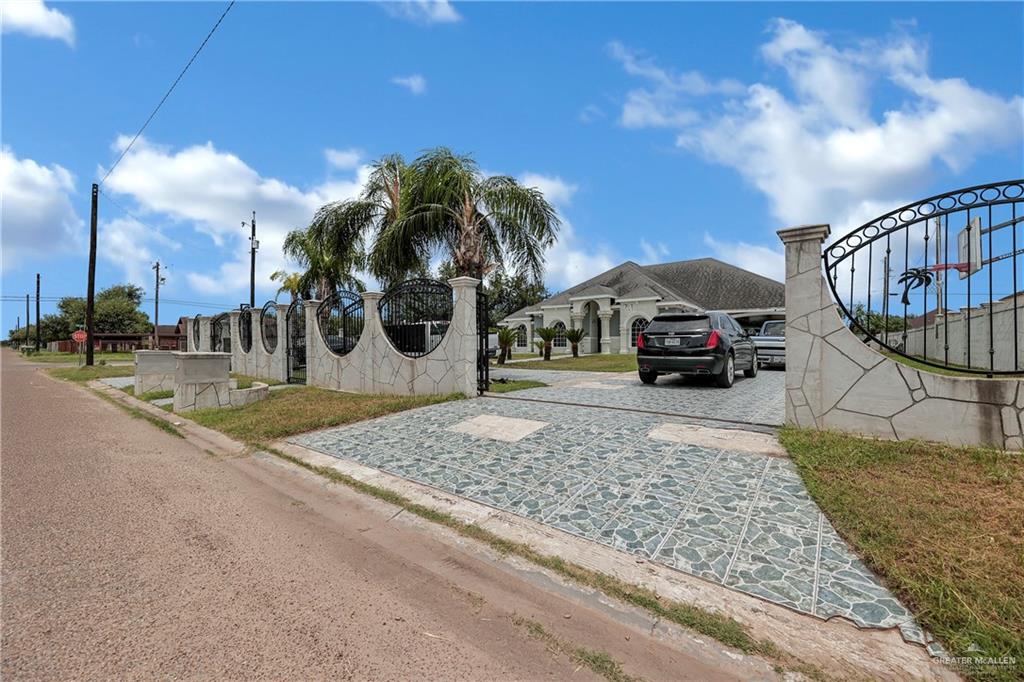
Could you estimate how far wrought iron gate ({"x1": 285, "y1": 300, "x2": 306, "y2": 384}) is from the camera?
14.3 m

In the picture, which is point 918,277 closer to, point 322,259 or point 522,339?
point 322,259

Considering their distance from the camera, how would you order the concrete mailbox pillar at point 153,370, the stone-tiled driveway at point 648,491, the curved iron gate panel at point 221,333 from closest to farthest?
1. the stone-tiled driveway at point 648,491
2. the concrete mailbox pillar at point 153,370
3. the curved iron gate panel at point 221,333

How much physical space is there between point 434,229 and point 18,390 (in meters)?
12.8

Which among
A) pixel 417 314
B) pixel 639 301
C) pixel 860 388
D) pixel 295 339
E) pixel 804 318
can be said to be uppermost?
pixel 639 301

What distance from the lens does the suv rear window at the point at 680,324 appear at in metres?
9.24

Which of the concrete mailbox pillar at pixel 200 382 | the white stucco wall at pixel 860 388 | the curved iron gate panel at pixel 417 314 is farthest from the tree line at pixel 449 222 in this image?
the white stucco wall at pixel 860 388

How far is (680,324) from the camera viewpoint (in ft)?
30.9

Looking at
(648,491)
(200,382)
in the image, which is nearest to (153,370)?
(200,382)

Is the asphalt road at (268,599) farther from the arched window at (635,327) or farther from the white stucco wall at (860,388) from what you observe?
the arched window at (635,327)

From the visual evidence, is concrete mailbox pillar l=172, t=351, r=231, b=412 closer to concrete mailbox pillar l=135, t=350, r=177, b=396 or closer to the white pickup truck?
concrete mailbox pillar l=135, t=350, r=177, b=396

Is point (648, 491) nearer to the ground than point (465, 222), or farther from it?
nearer to the ground

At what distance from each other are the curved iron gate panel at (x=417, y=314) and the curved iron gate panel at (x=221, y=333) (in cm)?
1229

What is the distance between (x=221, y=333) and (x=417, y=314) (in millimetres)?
14373

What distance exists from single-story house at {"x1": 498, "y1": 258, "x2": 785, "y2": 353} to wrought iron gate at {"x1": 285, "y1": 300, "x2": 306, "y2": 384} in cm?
1968
